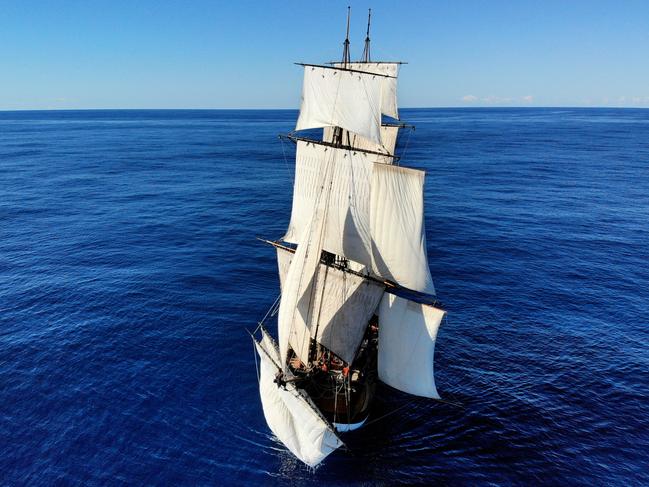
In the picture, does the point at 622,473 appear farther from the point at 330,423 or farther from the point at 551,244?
the point at 551,244

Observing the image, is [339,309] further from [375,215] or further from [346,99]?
[346,99]

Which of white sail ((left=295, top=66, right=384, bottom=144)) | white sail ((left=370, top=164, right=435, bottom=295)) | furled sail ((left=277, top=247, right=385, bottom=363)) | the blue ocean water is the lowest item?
the blue ocean water

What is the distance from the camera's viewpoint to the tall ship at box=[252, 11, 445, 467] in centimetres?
3481

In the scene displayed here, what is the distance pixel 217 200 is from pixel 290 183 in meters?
23.6

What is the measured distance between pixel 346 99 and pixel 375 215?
11.5 metres

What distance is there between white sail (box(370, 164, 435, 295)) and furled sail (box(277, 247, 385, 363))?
3.54 m

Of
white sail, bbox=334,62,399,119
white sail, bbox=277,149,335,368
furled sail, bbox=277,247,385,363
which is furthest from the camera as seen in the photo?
white sail, bbox=334,62,399,119

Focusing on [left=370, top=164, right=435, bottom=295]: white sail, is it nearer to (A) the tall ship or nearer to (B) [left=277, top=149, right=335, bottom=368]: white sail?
(A) the tall ship

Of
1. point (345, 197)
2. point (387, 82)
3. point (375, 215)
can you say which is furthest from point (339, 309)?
point (387, 82)

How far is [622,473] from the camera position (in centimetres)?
2964

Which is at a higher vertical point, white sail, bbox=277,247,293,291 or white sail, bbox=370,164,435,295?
white sail, bbox=370,164,435,295

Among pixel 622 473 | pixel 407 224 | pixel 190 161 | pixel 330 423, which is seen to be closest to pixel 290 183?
pixel 190 161

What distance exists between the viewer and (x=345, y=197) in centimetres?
3862

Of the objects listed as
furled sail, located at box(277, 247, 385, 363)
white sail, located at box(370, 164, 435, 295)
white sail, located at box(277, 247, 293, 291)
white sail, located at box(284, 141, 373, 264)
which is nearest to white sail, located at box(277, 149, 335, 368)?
furled sail, located at box(277, 247, 385, 363)
